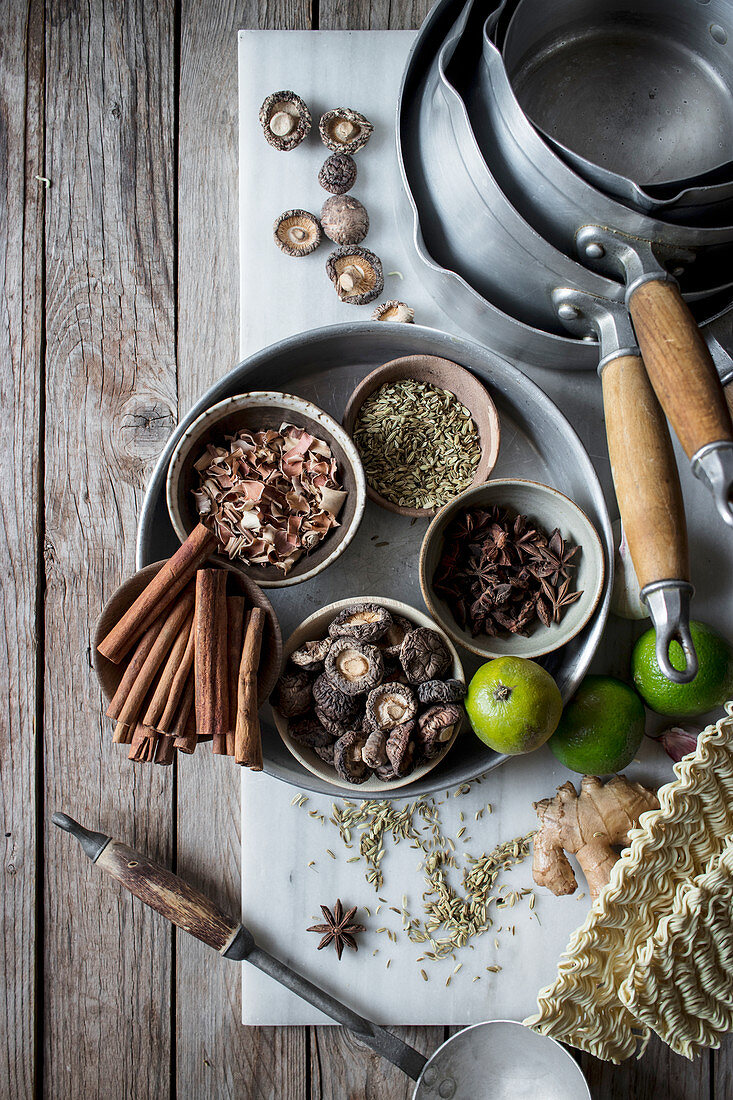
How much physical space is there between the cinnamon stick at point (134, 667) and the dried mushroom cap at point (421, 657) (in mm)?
305

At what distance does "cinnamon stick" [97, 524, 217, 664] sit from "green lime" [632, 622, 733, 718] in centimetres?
58

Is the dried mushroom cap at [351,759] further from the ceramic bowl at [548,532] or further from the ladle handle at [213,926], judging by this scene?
the ladle handle at [213,926]

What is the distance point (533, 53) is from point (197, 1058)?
57.8 inches

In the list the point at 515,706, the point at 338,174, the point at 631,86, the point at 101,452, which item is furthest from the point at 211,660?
the point at 631,86

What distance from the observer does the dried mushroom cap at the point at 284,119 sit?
112cm

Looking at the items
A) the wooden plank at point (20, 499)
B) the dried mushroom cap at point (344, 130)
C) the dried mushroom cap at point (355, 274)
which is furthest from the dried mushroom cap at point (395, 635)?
the dried mushroom cap at point (344, 130)

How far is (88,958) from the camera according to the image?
3.96 ft

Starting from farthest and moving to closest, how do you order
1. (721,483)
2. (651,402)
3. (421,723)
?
(421,723) → (651,402) → (721,483)

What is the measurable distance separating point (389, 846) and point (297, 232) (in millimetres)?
879

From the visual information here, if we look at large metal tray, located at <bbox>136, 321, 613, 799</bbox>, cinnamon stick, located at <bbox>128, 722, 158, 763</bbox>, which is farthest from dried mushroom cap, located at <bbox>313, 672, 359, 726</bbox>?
cinnamon stick, located at <bbox>128, 722, 158, 763</bbox>

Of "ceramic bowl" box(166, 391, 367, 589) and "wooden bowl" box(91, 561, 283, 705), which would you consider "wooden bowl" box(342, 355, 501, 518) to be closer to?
"ceramic bowl" box(166, 391, 367, 589)

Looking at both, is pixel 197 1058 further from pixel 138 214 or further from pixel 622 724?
pixel 138 214

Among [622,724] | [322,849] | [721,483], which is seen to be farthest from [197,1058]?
[721,483]

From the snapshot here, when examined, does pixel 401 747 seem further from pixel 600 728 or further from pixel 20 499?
pixel 20 499
